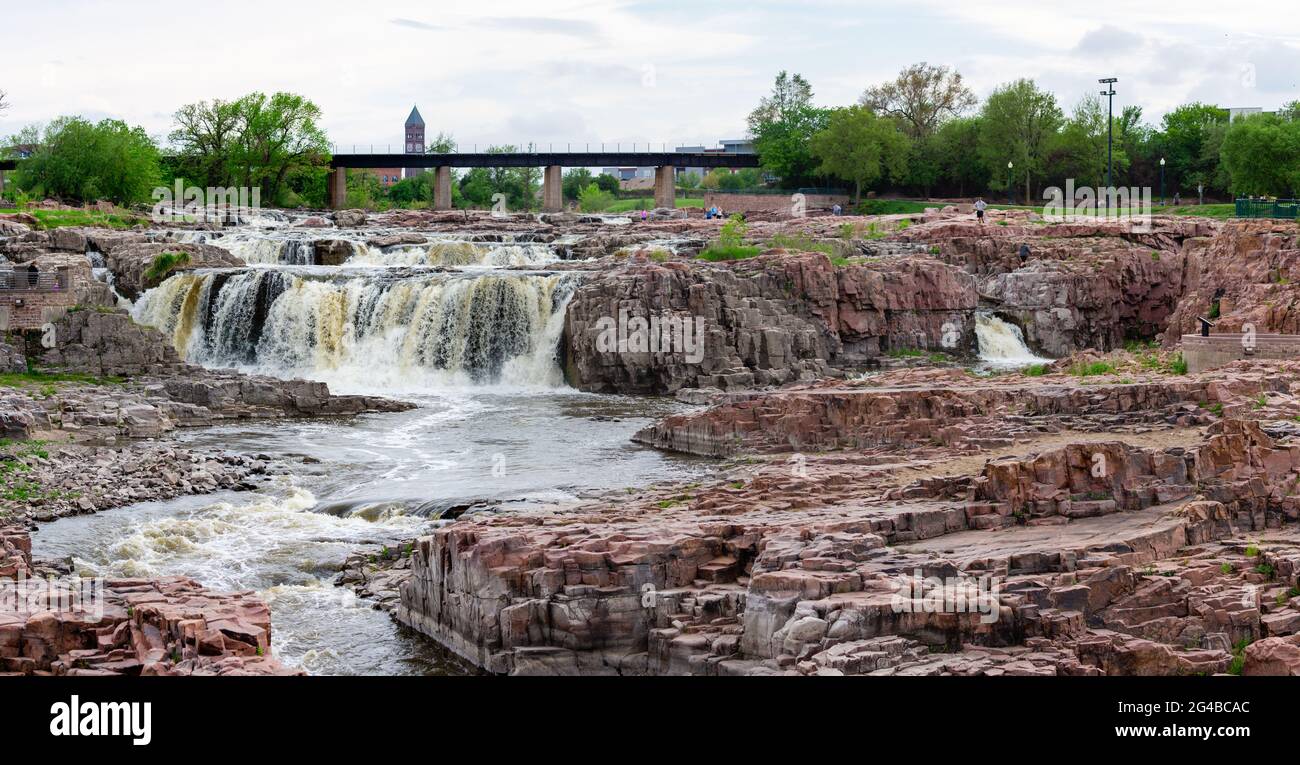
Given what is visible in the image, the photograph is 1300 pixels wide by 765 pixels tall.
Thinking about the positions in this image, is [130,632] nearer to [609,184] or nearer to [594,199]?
[594,199]

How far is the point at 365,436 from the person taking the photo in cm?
3706

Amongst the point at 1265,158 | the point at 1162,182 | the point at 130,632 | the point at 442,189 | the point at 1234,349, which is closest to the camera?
the point at 130,632

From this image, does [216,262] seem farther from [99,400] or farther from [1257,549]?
[1257,549]

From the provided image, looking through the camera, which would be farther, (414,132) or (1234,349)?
(414,132)

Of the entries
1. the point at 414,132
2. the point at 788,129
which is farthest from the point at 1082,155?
the point at 414,132

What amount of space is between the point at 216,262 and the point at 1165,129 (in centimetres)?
5689

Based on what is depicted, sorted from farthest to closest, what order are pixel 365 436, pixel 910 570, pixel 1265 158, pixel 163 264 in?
1. pixel 1265 158
2. pixel 163 264
3. pixel 365 436
4. pixel 910 570

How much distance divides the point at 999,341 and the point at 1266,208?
408 inches

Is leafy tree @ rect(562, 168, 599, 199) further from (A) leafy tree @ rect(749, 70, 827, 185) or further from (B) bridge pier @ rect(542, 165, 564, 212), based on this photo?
(B) bridge pier @ rect(542, 165, 564, 212)

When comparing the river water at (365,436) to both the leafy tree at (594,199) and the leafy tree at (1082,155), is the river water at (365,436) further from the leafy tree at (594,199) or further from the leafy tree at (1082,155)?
the leafy tree at (594,199)

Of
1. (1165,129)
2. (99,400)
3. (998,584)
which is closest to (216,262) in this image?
(99,400)

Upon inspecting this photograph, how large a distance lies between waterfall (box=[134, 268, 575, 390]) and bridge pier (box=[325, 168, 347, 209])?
3591cm

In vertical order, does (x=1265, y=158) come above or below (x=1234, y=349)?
above

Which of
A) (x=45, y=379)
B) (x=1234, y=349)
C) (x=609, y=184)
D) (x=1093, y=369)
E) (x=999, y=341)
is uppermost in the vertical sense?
(x=609, y=184)
